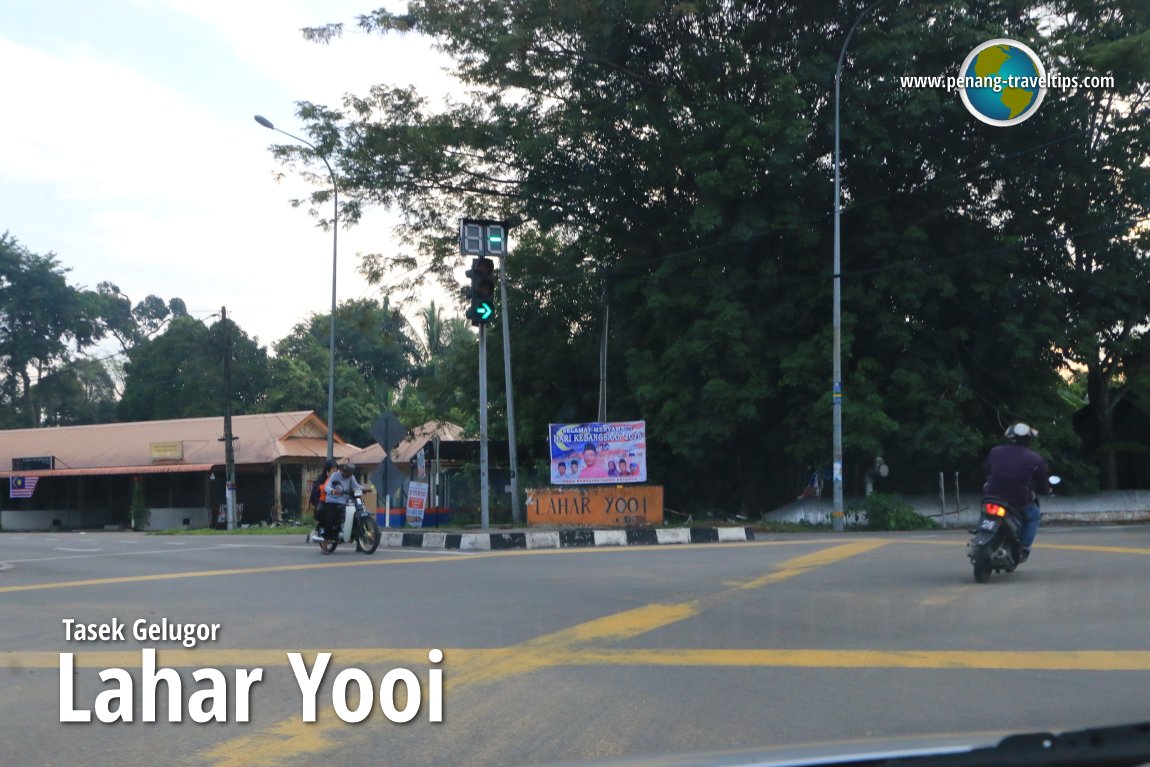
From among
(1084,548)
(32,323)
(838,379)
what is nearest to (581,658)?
(1084,548)

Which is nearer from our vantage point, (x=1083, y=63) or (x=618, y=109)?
(x=1083, y=63)

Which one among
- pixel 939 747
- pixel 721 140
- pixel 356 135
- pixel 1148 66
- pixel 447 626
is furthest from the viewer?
pixel 356 135

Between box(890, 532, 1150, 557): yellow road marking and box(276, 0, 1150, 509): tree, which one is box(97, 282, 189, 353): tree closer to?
box(276, 0, 1150, 509): tree

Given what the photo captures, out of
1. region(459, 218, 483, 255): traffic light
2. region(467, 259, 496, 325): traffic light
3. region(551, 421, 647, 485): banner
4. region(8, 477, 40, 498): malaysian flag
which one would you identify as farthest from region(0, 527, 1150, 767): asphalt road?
region(8, 477, 40, 498): malaysian flag

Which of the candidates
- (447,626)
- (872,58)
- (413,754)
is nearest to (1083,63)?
(872,58)

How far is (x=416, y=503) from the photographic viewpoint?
2483 cm

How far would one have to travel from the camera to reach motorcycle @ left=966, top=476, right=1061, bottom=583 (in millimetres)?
10102

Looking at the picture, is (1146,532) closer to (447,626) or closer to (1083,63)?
(1083,63)

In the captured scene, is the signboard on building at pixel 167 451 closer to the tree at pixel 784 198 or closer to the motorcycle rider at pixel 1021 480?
the tree at pixel 784 198

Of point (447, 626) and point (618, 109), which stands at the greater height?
point (618, 109)

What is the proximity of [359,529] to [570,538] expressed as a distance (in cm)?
421

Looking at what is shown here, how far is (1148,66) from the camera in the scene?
21.2 meters

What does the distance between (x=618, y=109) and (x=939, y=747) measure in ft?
74.7

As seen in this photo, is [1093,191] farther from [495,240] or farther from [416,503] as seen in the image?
[416,503]
